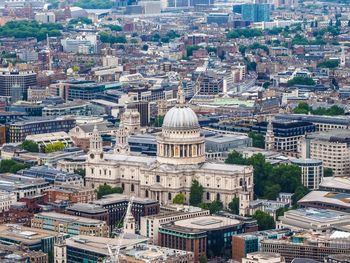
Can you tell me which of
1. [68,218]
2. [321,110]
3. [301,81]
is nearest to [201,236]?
[68,218]

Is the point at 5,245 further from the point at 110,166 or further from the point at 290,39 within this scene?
the point at 290,39

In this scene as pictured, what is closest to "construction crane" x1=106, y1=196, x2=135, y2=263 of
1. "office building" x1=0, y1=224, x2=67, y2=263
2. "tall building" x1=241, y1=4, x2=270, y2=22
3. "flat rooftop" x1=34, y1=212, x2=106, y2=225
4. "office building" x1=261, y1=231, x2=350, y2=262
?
"flat rooftop" x1=34, y1=212, x2=106, y2=225

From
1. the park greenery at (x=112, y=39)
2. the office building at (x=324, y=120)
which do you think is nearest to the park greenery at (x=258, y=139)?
the office building at (x=324, y=120)

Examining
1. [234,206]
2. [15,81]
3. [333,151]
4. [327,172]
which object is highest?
[333,151]

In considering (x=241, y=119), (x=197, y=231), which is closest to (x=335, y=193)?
(x=197, y=231)

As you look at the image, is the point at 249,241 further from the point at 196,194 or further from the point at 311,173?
the point at 311,173
